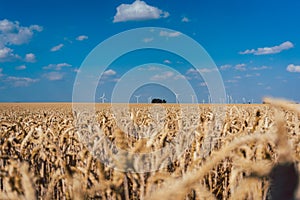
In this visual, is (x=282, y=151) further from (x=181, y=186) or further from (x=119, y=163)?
(x=119, y=163)

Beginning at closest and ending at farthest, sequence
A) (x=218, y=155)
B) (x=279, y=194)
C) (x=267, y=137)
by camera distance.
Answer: (x=279, y=194), (x=218, y=155), (x=267, y=137)

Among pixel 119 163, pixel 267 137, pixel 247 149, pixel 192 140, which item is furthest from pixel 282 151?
pixel 192 140

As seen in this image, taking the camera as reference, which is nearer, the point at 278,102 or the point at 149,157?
the point at 278,102

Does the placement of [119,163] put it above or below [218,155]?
below

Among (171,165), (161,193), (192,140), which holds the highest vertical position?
(161,193)

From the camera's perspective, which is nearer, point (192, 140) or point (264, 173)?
point (264, 173)

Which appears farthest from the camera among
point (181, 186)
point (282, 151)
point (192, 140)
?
point (192, 140)

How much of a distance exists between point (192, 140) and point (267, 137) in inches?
168

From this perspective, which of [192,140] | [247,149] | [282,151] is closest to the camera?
[282,151]

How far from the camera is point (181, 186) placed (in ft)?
2.72

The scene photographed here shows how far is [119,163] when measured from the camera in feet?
6.44

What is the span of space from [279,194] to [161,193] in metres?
0.30

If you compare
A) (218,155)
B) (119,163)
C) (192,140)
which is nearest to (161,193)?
(218,155)

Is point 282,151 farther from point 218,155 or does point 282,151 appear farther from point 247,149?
point 247,149
